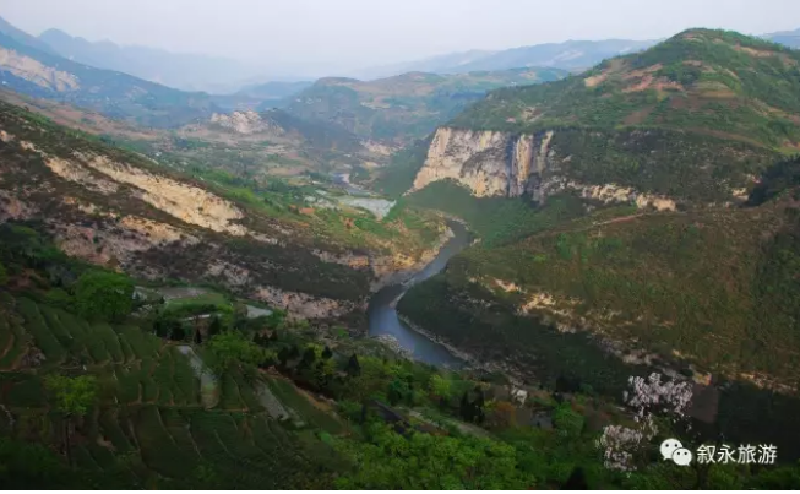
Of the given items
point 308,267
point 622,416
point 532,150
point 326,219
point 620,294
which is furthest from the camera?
point 532,150

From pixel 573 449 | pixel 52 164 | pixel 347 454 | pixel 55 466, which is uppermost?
pixel 52 164

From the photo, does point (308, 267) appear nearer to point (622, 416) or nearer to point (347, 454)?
point (622, 416)

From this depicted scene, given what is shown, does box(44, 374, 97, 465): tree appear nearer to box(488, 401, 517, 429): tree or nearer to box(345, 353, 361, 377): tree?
box(345, 353, 361, 377): tree

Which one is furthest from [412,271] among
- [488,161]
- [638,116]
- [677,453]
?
[677,453]

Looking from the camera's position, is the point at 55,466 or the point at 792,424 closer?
the point at 55,466

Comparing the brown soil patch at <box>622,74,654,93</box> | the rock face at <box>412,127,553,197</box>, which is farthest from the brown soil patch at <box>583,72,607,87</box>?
the rock face at <box>412,127,553,197</box>

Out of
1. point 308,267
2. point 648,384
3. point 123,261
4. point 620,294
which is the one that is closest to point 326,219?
point 308,267

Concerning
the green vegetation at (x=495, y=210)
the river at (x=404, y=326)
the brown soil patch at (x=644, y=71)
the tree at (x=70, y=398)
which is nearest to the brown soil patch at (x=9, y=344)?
the tree at (x=70, y=398)
